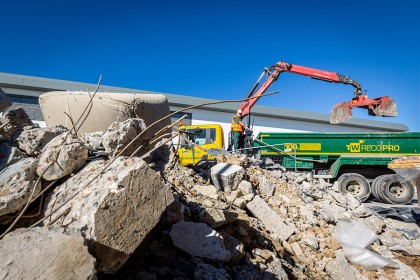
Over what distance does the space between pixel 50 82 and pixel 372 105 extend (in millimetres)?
14242

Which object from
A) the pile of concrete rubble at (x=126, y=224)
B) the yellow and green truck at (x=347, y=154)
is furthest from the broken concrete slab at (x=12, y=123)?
the yellow and green truck at (x=347, y=154)

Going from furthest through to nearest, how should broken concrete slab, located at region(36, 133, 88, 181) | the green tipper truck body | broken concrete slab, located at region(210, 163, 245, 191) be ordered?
1. the green tipper truck body
2. broken concrete slab, located at region(210, 163, 245, 191)
3. broken concrete slab, located at region(36, 133, 88, 181)

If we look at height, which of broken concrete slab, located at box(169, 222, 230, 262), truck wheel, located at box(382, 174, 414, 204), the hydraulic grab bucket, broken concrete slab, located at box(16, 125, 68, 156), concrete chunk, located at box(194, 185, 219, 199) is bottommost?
truck wheel, located at box(382, 174, 414, 204)

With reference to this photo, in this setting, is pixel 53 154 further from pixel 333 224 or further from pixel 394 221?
pixel 394 221

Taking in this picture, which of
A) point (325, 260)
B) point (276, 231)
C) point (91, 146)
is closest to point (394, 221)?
point (325, 260)

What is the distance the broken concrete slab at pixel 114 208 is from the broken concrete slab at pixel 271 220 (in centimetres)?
244

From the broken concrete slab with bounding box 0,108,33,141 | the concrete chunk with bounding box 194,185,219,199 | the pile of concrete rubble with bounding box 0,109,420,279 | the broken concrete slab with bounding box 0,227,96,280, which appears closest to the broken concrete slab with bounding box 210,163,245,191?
the pile of concrete rubble with bounding box 0,109,420,279

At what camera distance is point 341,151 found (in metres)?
9.48

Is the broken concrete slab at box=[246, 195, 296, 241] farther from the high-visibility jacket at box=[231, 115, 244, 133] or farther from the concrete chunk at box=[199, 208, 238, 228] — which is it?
the high-visibility jacket at box=[231, 115, 244, 133]

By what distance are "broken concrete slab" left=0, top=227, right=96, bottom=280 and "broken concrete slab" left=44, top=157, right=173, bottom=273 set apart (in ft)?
0.43

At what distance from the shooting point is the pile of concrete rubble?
4.37ft

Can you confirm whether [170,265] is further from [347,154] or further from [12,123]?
[347,154]

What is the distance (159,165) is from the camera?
11.3 feet

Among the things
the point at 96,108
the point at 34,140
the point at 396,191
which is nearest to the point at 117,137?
the point at 34,140
